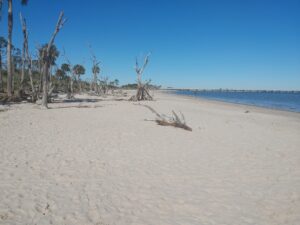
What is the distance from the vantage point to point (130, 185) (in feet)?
16.0

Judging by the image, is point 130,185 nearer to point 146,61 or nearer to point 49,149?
point 49,149

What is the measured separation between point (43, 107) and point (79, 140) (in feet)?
31.1

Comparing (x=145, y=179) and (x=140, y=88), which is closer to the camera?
(x=145, y=179)

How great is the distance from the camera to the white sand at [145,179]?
3820 mm

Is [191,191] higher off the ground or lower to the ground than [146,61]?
lower

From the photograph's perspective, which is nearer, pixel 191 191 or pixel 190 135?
pixel 191 191

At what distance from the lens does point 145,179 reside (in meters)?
5.20

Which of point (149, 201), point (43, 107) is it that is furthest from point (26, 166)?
point (43, 107)

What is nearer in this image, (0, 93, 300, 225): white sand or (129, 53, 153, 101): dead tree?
(0, 93, 300, 225): white sand

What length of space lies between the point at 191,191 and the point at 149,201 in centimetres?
92

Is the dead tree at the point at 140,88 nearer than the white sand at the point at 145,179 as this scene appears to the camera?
No

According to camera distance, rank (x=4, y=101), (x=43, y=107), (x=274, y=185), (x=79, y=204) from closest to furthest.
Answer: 1. (x=79, y=204)
2. (x=274, y=185)
3. (x=43, y=107)
4. (x=4, y=101)

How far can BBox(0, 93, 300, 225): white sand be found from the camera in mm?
3820

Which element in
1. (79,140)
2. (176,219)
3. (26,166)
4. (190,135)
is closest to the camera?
(176,219)
